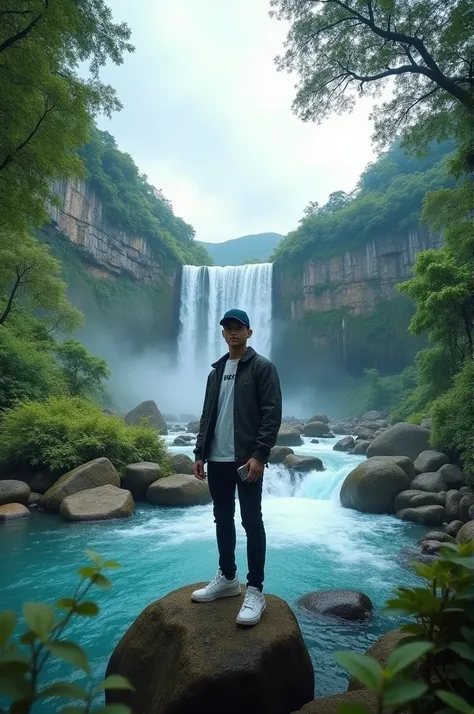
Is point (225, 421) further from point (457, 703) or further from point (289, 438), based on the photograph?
point (289, 438)

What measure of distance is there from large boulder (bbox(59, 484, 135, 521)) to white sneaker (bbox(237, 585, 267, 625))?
5.90m

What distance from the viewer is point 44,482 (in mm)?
9422

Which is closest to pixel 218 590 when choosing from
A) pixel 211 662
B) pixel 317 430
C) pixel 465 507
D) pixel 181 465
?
pixel 211 662

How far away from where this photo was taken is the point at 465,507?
7.53m

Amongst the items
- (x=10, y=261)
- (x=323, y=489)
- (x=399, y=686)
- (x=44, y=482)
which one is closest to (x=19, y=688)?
(x=399, y=686)

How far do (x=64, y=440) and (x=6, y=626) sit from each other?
10192mm

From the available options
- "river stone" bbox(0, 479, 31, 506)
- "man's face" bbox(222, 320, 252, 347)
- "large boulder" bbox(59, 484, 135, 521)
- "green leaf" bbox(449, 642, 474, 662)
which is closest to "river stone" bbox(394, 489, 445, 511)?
"large boulder" bbox(59, 484, 135, 521)

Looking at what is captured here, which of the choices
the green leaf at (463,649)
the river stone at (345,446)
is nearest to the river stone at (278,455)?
the river stone at (345,446)

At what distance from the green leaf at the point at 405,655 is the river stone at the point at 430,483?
9064 mm

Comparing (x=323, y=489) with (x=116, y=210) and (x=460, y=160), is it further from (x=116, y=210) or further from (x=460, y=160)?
(x=116, y=210)

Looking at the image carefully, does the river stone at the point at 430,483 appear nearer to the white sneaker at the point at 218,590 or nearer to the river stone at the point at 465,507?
the river stone at the point at 465,507

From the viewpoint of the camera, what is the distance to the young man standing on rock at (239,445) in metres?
2.91

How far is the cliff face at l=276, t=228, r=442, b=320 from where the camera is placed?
35.3 m

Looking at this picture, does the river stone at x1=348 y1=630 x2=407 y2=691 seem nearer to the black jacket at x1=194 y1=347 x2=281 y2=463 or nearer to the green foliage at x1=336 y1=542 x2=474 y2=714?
the black jacket at x1=194 y1=347 x2=281 y2=463
